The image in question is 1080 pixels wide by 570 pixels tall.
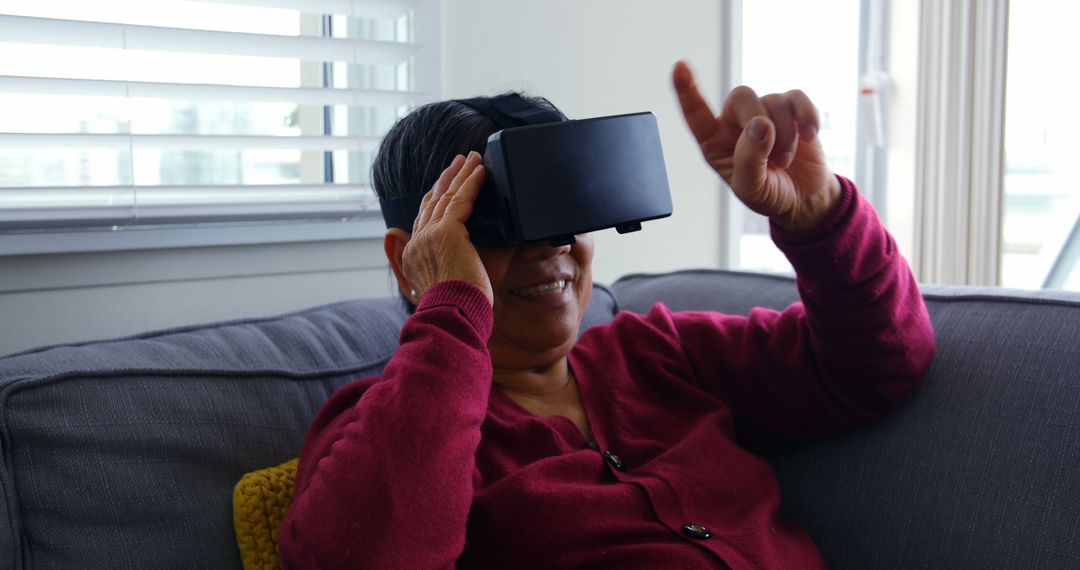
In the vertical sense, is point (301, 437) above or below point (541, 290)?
below

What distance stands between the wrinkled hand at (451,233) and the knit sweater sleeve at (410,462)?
20mm

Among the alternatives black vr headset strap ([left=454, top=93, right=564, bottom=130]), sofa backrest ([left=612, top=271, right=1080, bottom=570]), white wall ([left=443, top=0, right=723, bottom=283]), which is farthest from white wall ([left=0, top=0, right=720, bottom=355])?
sofa backrest ([left=612, top=271, right=1080, bottom=570])

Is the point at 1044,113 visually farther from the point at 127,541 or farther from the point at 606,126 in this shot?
the point at 127,541

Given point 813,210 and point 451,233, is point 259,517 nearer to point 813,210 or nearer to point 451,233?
point 451,233

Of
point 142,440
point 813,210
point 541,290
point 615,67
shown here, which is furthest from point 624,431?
point 615,67

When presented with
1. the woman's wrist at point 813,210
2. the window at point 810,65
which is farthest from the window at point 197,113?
the window at point 810,65

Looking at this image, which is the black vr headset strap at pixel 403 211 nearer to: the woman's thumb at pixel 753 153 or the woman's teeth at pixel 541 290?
the woman's teeth at pixel 541 290

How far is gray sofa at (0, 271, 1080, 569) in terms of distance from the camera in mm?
917

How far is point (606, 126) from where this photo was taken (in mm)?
921

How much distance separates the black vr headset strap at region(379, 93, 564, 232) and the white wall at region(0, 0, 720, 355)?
0.42m

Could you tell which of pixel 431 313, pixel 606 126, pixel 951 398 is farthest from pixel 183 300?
pixel 951 398

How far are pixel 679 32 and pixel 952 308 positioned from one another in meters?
0.93

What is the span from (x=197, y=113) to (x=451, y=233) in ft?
2.24

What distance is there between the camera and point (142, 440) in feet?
3.16
